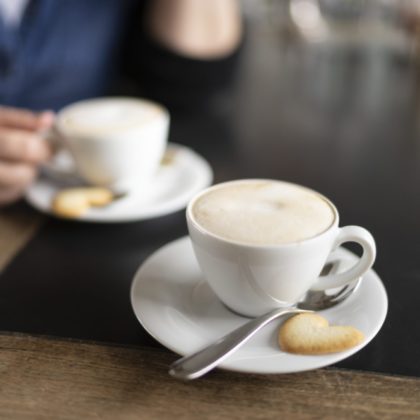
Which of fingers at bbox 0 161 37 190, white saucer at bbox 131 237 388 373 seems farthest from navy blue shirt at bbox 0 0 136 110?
white saucer at bbox 131 237 388 373

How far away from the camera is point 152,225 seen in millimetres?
700

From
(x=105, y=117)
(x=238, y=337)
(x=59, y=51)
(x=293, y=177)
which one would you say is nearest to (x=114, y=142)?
(x=105, y=117)

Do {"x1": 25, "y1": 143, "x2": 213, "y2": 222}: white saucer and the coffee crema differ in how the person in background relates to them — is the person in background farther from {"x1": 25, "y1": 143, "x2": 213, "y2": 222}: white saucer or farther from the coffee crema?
the coffee crema

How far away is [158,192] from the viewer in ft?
2.53

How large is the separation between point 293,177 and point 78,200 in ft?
1.04

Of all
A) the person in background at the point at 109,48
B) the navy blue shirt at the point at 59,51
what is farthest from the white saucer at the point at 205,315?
the navy blue shirt at the point at 59,51

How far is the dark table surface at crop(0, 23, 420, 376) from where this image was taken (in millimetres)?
515

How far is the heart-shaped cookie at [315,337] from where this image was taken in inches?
16.6

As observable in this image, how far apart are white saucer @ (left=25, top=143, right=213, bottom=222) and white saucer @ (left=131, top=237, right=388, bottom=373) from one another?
0.46 ft

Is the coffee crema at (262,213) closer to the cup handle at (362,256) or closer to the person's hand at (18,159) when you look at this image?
the cup handle at (362,256)

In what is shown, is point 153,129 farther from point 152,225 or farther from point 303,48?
point 303,48

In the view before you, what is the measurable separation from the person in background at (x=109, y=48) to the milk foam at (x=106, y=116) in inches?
10.2

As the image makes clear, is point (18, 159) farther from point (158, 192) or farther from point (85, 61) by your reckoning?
point (85, 61)

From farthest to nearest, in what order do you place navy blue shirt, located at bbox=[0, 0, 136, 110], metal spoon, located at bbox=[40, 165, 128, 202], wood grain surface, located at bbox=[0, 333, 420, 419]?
navy blue shirt, located at bbox=[0, 0, 136, 110] → metal spoon, located at bbox=[40, 165, 128, 202] → wood grain surface, located at bbox=[0, 333, 420, 419]
